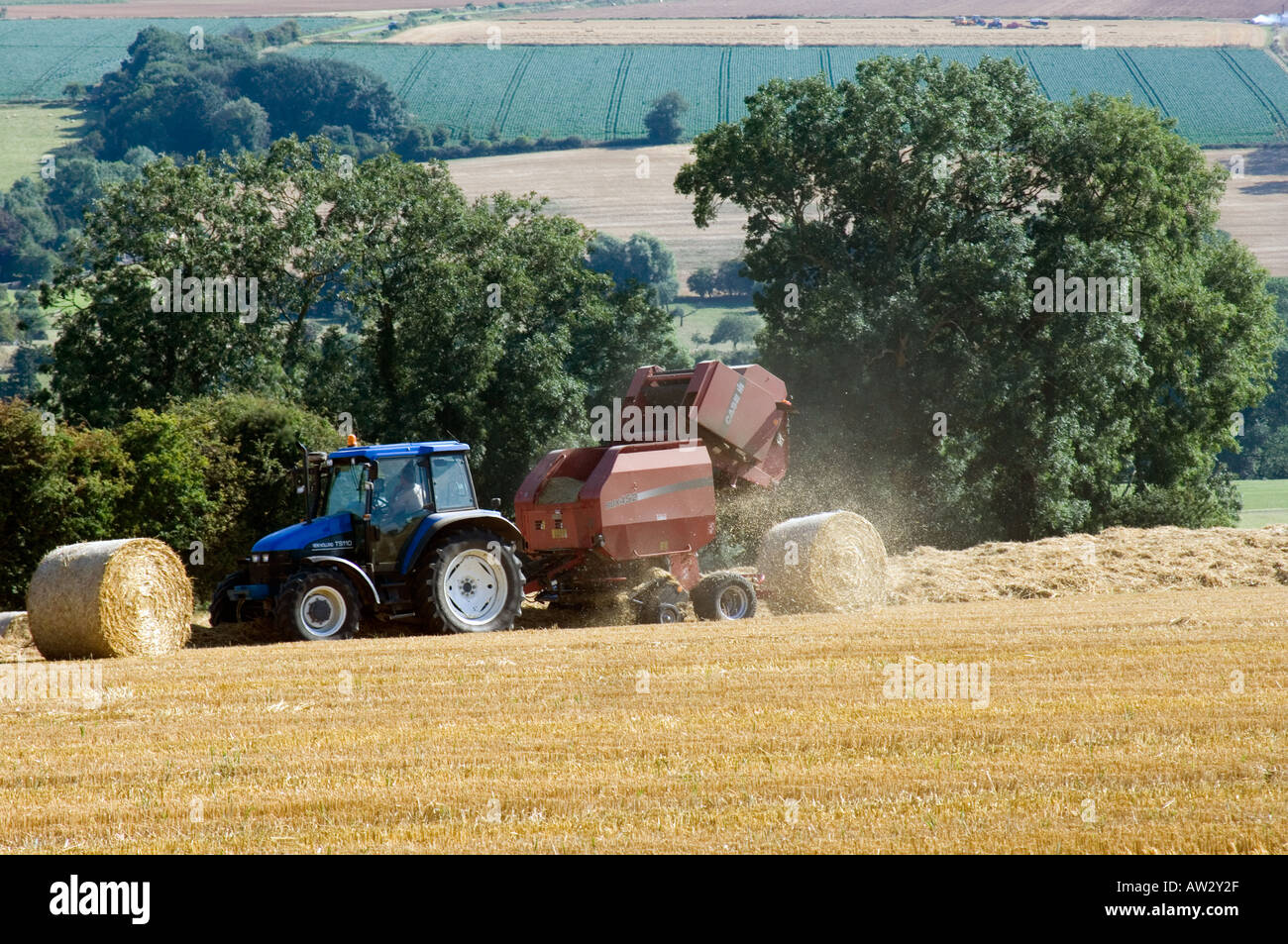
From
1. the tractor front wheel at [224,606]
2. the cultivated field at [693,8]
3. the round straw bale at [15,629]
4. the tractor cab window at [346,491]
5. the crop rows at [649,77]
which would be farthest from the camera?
the cultivated field at [693,8]

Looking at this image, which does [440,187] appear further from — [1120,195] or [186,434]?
[1120,195]

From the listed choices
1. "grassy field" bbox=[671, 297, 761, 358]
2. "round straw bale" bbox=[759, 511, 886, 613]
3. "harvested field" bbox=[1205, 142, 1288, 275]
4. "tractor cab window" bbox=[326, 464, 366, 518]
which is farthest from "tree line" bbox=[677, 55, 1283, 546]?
"harvested field" bbox=[1205, 142, 1288, 275]

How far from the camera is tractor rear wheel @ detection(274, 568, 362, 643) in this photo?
14820 mm

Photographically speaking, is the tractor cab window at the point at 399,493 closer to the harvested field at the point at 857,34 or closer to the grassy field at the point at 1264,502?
the grassy field at the point at 1264,502

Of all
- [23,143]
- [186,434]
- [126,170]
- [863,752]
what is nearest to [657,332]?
[186,434]

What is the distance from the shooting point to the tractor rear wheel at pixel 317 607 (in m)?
14.8

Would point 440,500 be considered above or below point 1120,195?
below

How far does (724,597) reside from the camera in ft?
54.7

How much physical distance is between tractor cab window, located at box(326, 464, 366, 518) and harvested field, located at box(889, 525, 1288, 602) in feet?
22.7

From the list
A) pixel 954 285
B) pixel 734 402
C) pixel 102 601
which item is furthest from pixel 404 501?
pixel 954 285

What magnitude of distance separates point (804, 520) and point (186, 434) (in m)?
9.45

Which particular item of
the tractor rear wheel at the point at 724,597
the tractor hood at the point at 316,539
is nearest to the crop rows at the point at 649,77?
the tractor rear wheel at the point at 724,597

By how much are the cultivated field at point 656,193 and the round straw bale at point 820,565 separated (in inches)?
2348

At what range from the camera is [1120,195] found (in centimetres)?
3097
